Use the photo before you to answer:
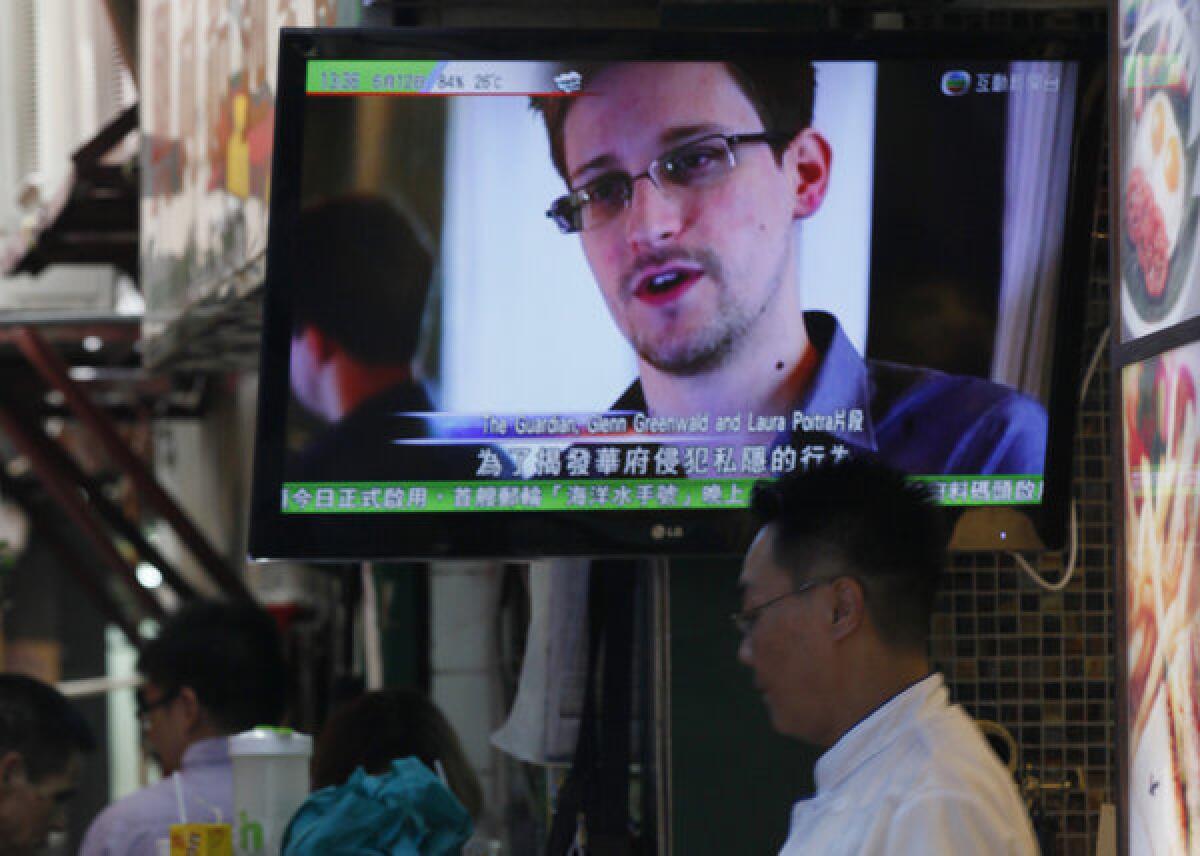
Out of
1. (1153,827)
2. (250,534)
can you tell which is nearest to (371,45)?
(250,534)

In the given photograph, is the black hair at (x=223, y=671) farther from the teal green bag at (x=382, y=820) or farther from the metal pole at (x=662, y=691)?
the teal green bag at (x=382, y=820)

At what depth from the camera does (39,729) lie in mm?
5535

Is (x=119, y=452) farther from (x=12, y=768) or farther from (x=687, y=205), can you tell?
(x=687, y=205)

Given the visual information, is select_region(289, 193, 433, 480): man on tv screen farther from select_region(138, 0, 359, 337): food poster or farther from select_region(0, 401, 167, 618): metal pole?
select_region(0, 401, 167, 618): metal pole

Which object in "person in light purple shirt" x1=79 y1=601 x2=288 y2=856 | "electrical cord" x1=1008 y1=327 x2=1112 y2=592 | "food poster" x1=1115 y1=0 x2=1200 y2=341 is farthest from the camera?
"person in light purple shirt" x1=79 y1=601 x2=288 y2=856

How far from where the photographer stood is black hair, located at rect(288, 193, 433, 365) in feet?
15.8

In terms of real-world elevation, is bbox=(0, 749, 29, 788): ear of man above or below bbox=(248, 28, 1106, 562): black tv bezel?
below

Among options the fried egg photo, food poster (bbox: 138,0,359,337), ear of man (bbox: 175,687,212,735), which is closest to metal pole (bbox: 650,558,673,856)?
ear of man (bbox: 175,687,212,735)

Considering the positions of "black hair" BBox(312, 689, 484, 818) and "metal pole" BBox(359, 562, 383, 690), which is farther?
"metal pole" BBox(359, 562, 383, 690)

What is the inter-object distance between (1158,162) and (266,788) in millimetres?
2493

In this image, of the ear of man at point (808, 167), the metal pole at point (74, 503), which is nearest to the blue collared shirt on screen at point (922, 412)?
the ear of man at point (808, 167)

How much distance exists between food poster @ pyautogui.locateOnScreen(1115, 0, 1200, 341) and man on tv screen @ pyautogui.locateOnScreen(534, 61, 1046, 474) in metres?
1.47

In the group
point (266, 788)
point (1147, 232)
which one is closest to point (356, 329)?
point (266, 788)

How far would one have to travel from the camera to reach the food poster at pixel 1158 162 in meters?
3.20
